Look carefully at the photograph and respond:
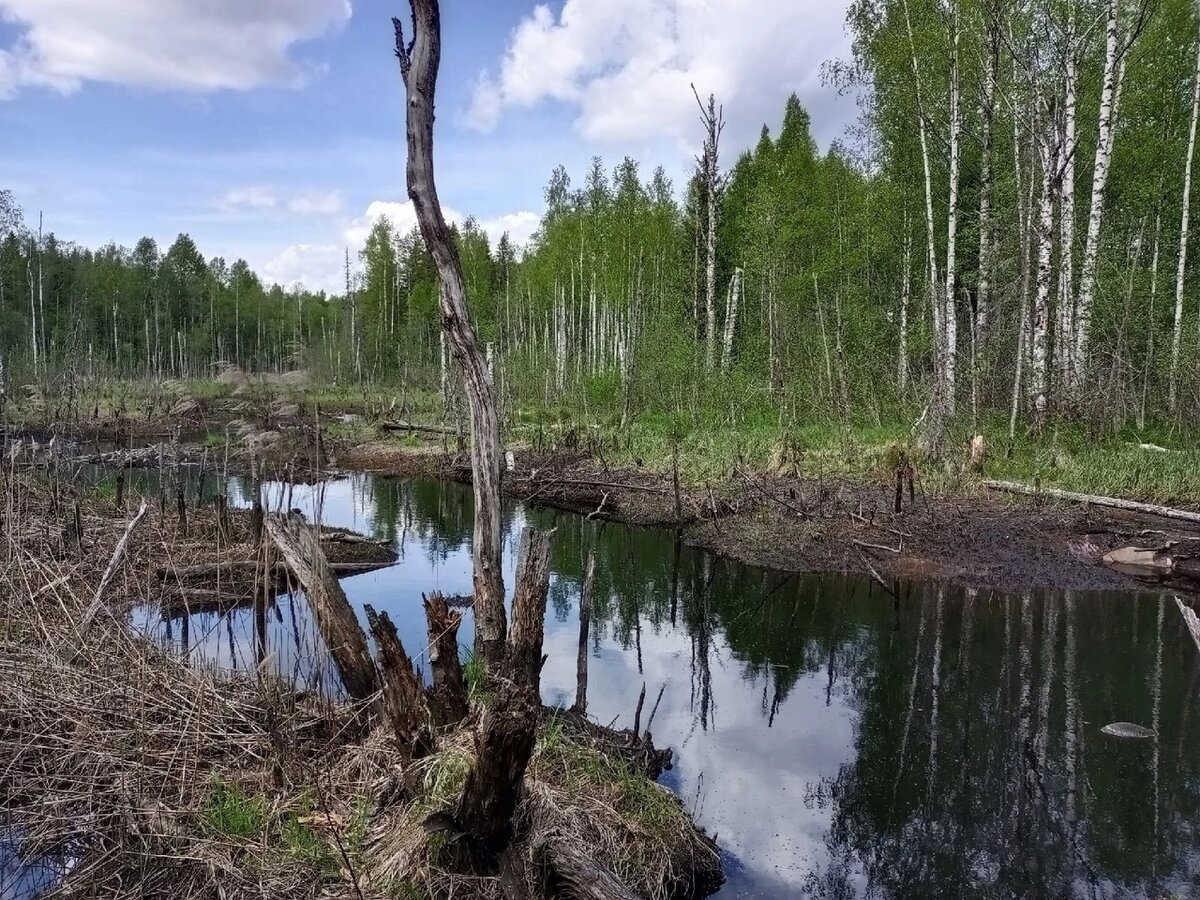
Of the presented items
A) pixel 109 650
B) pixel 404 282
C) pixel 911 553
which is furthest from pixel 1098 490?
pixel 404 282

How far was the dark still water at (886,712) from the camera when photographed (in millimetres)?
4895

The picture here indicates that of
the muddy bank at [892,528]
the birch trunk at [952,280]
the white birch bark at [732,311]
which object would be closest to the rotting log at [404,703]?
the muddy bank at [892,528]

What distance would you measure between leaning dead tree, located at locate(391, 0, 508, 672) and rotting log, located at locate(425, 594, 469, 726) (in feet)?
3.11

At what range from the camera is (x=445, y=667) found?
4.07m

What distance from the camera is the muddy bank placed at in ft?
34.9

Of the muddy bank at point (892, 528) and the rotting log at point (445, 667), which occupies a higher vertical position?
the rotting log at point (445, 667)

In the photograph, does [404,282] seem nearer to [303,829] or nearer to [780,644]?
[780,644]

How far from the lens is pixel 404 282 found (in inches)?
1939

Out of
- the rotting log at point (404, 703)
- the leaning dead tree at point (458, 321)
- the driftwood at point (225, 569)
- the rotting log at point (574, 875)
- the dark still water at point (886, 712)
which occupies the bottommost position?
the dark still water at point (886, 712)

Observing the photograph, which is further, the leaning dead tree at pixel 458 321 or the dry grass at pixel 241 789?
the leaning dead tree at pixel 458 321

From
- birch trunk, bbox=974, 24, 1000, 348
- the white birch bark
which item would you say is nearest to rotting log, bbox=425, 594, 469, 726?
birch trunk, bbox=974, 24, 1000, 348

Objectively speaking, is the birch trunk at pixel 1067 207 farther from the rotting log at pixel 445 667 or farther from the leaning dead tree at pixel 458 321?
the rotting log at pixel 445 667

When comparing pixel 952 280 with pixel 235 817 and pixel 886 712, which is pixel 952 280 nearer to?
pixel 886 712

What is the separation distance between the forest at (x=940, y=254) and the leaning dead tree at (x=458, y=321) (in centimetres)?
757
